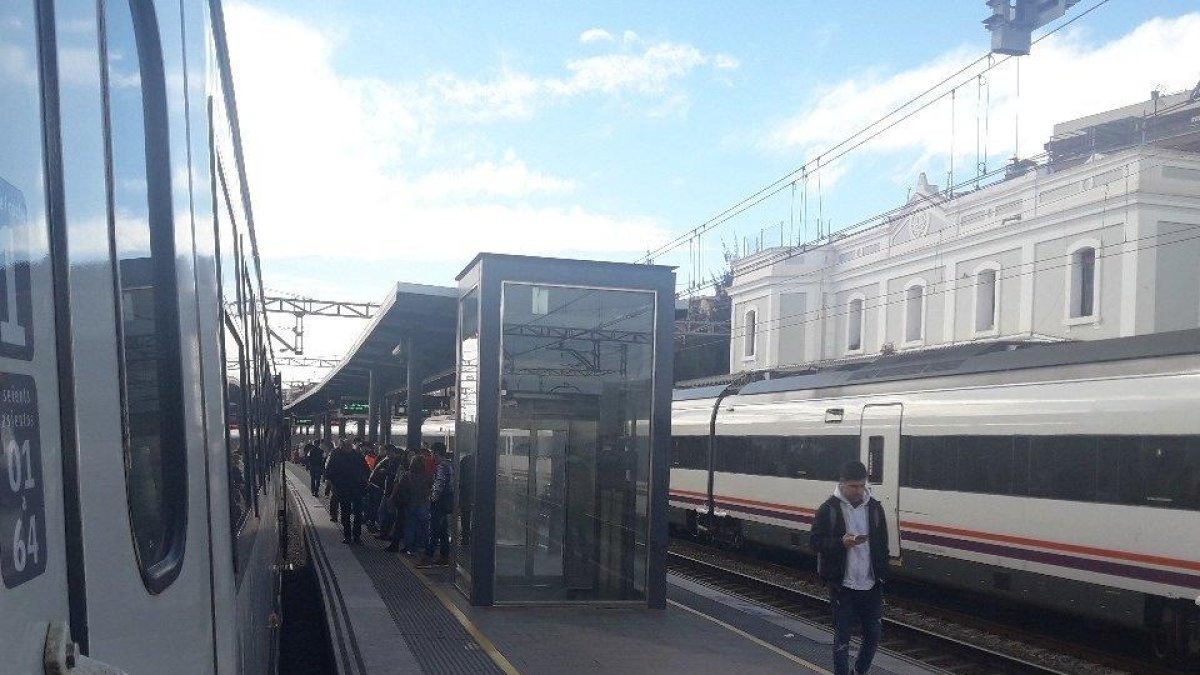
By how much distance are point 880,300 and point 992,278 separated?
204 inches

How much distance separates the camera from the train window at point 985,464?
12711mm

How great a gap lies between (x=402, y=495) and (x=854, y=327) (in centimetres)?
2509

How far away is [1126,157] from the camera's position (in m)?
25.7

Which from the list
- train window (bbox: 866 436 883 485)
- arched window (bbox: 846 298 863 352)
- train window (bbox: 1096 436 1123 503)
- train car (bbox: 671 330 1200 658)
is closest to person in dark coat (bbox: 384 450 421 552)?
train car (bbox: 671 330 1200 658)

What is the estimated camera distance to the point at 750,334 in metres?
41.9

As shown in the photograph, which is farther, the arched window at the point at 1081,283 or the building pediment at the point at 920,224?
the building pediment at the point at 920,224

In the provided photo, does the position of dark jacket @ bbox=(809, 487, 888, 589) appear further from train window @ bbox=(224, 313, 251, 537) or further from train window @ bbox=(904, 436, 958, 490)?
train window @ bbox=(904, 436, 958, 490)

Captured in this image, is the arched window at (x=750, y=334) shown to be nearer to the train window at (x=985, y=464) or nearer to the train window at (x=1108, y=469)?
the train window at (x=985, y=464)

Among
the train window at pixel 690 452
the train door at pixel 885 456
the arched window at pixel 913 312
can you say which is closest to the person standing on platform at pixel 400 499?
the train door at pixel 885 456

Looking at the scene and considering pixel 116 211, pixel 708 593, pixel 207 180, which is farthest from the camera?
pixel 708 593

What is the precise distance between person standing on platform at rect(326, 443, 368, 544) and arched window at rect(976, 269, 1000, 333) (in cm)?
1909

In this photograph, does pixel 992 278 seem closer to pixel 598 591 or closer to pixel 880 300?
pixel 880 300

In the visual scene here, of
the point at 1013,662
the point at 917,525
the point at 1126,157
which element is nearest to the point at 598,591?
the point at 1013,662

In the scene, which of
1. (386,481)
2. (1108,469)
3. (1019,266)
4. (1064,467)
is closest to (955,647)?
(1064,467)
